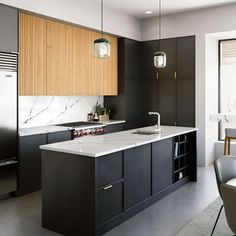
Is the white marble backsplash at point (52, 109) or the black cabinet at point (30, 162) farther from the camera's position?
the white marble backsplash at point (52, 109)

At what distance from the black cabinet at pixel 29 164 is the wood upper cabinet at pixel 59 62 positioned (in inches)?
28.0

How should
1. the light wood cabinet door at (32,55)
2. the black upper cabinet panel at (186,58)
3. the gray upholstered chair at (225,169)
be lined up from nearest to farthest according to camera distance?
the gray upholstered chair at (225,169) < the light wood cabinet door at (32,55) < the black upper cabinet panel at (186,58)

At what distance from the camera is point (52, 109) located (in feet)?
18.8

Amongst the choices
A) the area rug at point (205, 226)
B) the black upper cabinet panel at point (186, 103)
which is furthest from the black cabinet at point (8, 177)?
the black upper cabinet panel at point (186, 103)

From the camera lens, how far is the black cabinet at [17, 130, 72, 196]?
4.53 meters

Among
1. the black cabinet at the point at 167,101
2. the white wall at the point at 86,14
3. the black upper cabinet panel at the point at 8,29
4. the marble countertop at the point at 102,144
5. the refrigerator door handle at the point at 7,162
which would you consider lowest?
the refrigerator door handle at the point at 7,162

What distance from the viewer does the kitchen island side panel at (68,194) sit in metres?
3.11

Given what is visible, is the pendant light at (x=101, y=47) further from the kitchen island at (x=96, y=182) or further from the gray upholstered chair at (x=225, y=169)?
the gray upholstered chair at (x=225, y=169)

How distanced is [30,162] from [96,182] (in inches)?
73.8

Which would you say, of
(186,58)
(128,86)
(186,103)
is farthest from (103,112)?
(186,58)

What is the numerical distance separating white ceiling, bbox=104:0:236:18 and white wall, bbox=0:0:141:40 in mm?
206

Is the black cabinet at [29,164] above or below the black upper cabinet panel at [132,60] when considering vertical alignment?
below

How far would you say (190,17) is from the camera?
21.3 feet

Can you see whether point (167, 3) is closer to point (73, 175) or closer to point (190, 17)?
point (190, 17)
